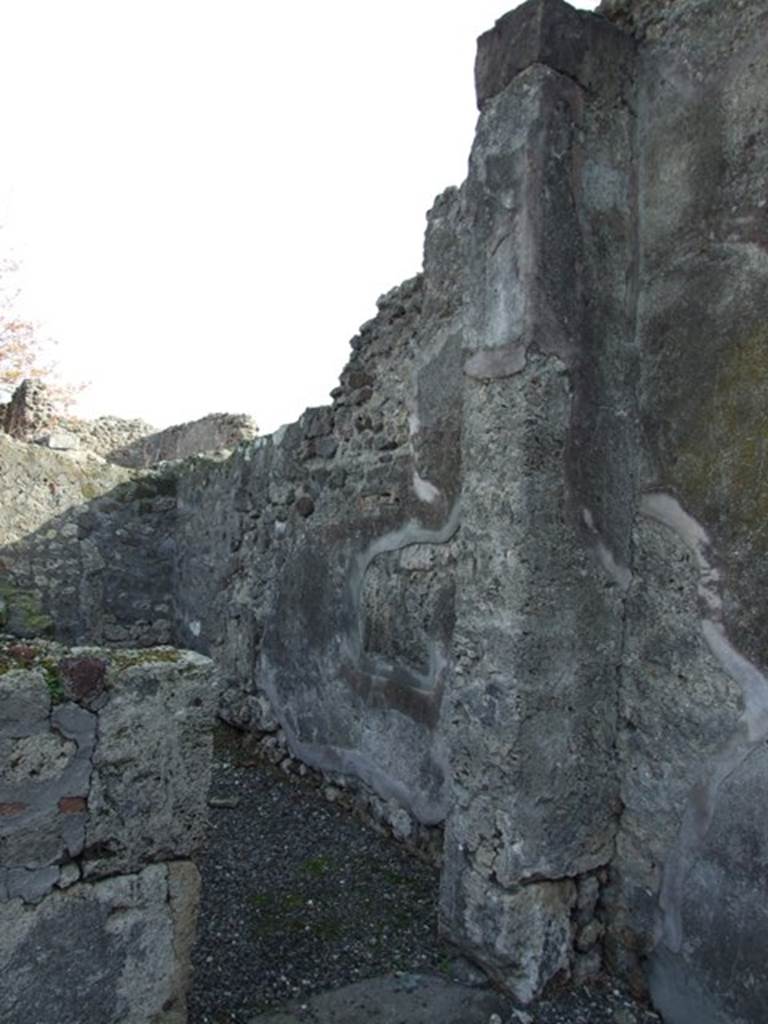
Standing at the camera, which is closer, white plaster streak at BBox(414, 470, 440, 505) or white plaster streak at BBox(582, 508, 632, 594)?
white plaster streak at BBox(582, 508, 632, 594)

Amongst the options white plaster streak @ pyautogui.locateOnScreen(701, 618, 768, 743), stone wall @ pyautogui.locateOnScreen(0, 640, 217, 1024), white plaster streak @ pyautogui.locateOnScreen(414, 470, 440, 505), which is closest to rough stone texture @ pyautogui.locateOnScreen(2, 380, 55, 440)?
white plaster streak @ pyautogui.locateOnScreen(414, 470, 440, 505)

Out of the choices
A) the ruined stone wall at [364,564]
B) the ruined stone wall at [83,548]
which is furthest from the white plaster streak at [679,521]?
the ruined stone wall at [83,548]

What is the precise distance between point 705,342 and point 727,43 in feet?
2.81

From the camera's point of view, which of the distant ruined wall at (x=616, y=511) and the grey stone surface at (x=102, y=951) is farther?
the distant ruined wall at (x=616, y=511)

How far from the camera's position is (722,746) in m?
2.27

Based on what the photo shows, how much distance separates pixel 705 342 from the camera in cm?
239

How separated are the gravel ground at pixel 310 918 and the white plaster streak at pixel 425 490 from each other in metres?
1.50

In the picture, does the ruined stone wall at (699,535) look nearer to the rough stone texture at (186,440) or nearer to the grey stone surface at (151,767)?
the grey stone surface at (151,767)

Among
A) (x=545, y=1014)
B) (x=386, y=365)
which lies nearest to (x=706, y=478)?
(x=545, y=1014)

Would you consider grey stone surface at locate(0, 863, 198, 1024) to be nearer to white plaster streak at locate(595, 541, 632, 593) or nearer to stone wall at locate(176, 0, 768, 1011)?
stone wall at locate(176, 0, 768, 1011)

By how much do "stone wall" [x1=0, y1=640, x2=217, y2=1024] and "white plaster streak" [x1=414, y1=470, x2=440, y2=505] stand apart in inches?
61.5

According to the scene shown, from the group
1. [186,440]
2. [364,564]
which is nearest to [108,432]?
[186,440]

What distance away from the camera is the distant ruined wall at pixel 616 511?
7.39 ft

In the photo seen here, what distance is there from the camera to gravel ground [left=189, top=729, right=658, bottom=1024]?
2.43 metres
